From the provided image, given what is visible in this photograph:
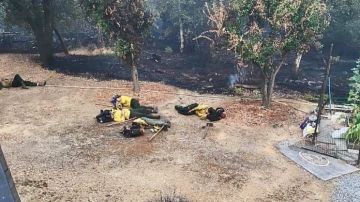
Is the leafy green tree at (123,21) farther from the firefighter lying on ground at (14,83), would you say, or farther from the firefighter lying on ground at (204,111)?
the firefighter lying on ground at (14,83)

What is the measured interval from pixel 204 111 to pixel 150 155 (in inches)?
207

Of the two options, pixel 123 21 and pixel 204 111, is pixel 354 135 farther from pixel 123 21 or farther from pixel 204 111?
pixel 123 21

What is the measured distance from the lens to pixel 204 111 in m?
20.9

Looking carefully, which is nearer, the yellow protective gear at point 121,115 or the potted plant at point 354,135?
the potted plant at point 354,135

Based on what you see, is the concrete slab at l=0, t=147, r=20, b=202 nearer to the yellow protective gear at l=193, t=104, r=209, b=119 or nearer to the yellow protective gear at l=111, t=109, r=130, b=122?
the yellow protective gear at l=111, t=109, r=130, b=122

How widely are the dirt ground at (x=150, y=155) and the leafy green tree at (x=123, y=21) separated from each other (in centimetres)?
326

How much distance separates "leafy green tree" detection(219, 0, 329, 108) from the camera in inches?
784

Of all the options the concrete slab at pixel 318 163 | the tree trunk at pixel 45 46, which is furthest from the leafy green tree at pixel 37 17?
the concrete slab at pixel 318 163

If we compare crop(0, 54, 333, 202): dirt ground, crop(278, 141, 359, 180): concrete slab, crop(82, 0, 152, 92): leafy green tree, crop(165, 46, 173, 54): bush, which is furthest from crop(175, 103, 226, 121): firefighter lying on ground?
crop(165, 46, 173, 54): bush

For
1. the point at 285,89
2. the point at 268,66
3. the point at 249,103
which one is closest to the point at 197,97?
the point at 249,103

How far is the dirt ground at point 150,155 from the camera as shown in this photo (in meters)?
14.1

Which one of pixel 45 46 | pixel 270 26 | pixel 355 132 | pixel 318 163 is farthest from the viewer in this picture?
pixel 45 46

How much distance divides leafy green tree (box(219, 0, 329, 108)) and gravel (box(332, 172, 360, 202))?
8.02 metres

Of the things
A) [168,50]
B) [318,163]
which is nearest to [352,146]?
[318,163]
